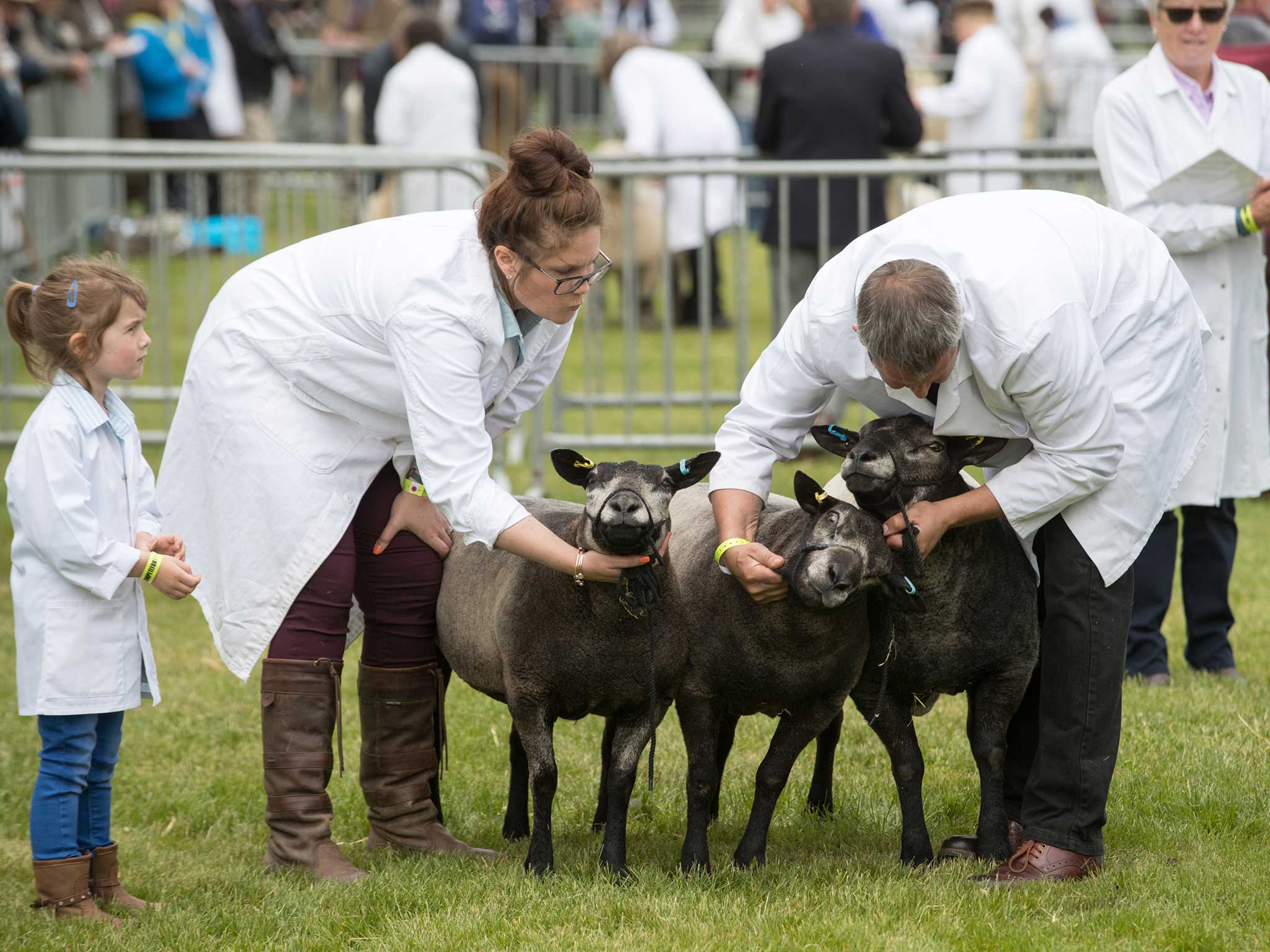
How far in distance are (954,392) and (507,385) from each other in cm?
130

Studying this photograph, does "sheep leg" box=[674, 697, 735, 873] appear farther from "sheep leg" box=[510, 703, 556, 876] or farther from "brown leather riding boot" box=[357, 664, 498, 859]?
"brown leather riding boot" box=[357, 664, 498, 859]

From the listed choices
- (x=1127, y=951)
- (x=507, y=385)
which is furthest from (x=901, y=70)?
(x=1127, y=951)

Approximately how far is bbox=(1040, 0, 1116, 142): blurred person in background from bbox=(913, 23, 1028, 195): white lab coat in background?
7.84 feet

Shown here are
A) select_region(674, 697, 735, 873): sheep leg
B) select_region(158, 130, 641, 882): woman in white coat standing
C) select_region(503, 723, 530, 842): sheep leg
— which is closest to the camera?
select_region(158, 130, 641, 882): woman in white coat standing

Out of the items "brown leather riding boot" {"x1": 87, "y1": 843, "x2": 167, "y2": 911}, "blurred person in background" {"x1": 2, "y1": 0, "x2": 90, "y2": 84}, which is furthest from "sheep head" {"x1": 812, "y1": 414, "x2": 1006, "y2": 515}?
"blurred person in background" {"x1": 2, "y1": 0, "x2": 90, "y2": 84}

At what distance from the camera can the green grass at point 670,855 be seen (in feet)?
13.8

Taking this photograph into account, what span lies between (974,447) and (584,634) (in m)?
1.23

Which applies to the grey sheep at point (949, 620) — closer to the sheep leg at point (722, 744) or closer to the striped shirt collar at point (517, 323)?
the sheep leg at point (722, 744)

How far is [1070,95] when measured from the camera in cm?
1731

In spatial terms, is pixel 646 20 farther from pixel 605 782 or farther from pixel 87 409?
pixel 87 409

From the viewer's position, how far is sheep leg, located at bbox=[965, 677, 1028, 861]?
185 inches

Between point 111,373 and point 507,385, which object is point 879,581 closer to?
point 507,385

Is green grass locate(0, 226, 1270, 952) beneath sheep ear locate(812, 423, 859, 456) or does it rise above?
beneath

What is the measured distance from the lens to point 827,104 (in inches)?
412
